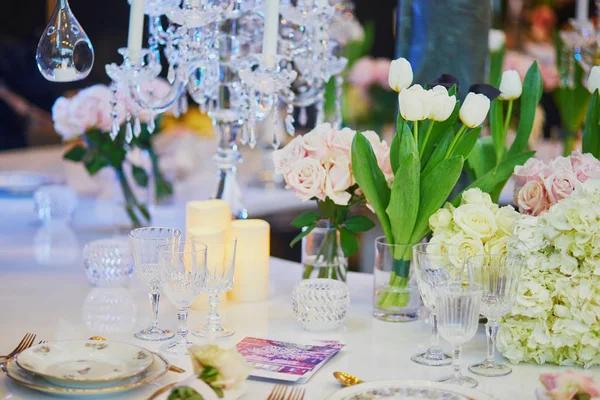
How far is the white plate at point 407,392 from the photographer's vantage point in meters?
1.25

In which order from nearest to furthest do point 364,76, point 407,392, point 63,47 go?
1. point 407,392
2. point 63,47
3. point 364,76

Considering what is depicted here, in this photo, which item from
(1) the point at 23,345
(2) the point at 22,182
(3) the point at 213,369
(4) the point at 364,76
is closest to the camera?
(3) the point at 213,369

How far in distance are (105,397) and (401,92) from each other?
2.37 ft

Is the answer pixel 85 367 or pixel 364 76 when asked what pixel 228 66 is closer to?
pixel 85 367

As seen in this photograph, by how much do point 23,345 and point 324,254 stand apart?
0.63 m

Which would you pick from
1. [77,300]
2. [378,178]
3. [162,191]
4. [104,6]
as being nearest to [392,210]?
[378,178]

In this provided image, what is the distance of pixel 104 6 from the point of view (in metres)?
5.24

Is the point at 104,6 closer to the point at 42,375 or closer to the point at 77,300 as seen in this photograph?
the point at 77,300

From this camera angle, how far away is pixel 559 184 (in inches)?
64.6

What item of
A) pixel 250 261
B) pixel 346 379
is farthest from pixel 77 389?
pixel 250 261

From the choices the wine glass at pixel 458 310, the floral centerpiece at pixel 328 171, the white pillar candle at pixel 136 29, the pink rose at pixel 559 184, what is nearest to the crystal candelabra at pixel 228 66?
the white pillar candle at pixel 136 29

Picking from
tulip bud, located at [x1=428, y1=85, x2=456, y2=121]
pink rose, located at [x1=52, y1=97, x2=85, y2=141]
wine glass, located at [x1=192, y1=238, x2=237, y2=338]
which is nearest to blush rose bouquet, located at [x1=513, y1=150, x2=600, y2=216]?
tulip bud, located at [x1=428, y1=85, x2=456, y2=121]

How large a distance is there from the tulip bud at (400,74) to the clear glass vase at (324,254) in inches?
13.0

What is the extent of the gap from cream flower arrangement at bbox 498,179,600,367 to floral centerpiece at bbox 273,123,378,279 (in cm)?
38
